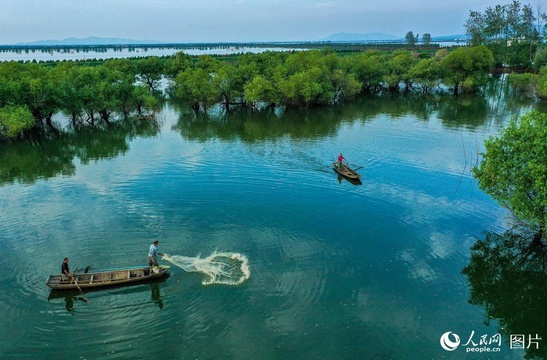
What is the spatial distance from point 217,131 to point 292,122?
11.8m

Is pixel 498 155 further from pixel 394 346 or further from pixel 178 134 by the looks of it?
pixel 178 134

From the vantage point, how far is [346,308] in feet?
60.8

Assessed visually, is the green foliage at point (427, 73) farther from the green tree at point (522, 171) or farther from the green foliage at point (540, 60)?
the green tree at point (522, 171)

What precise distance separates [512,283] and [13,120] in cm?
5215

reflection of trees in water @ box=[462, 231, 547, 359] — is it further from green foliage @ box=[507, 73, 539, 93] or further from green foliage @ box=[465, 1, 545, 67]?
green foliage @ box=[465, 1, 545, 67]

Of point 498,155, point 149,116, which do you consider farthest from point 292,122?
point 498,155

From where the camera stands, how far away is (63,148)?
154ft

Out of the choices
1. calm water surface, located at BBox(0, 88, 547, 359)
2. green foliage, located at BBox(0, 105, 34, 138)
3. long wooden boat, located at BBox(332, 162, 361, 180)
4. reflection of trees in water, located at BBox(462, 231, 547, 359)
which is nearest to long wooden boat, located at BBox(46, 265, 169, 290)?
calm water surface, located at BBox(0, 88, 547, 359)

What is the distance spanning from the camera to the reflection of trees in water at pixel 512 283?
17953 millimetres

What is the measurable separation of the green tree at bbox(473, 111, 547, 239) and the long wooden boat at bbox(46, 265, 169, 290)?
1997 cm

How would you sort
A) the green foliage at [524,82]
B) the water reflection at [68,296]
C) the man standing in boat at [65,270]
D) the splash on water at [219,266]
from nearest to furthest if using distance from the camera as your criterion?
the water reflection at [68,296]
the man standing in boat at [65,270]
the splash on water at [219,266]
the green foliage at [524,82]

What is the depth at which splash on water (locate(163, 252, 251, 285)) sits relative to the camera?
20.6 metres

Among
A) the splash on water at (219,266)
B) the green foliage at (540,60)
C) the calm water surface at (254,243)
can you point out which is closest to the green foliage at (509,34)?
the green foliage at (540,60)

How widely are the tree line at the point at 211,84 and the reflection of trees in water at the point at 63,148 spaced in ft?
8.99
